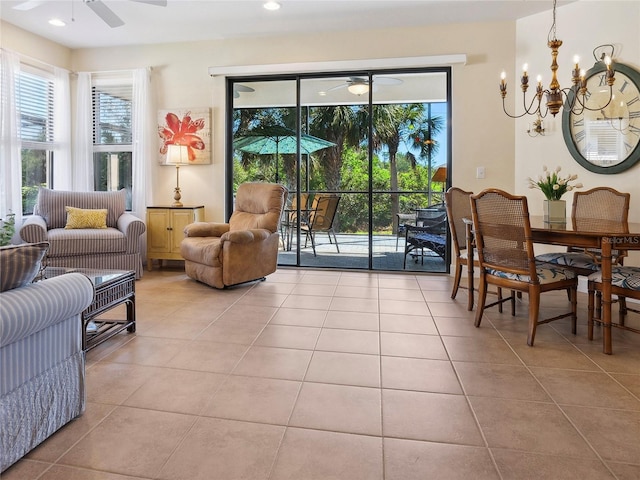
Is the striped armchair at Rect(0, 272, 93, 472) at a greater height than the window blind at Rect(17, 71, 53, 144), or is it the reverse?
the window blind at Rect(17, 71, 53, 144)

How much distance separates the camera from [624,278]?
2.43 m

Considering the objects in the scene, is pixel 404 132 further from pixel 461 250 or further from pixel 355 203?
pixel 461 250

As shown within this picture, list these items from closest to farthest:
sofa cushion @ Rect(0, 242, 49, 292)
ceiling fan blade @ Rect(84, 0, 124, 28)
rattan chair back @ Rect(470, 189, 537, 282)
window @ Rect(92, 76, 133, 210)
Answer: sofa cushion @ Rect(0, 242, 49, 292) → rattan chair back @ Rect(470, 189, 537, 282) → ceiling fan blade @ Rect(84, 0, 124, 28) → window @ Rect(92, 76, 133, 210)

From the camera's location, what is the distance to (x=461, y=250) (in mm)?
3891

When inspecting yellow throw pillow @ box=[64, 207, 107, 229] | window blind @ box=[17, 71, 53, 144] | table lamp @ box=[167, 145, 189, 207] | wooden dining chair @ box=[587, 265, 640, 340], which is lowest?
wooden dining chair @ box=[587, 265, 640, 340]

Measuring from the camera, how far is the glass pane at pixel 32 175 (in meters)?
4.86

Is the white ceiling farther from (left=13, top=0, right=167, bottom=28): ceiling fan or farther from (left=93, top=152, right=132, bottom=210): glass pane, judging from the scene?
(left=93, top=152, right=132, bottom=210): glass pane

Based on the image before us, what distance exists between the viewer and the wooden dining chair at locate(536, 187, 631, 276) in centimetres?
285

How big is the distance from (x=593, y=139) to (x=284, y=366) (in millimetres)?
3598

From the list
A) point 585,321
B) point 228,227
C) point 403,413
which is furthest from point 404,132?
point 403,413

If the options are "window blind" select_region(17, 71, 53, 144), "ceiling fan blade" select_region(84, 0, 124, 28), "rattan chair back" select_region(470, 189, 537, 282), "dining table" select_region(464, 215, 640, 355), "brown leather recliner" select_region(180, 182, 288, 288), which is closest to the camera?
"dining table" select_region(464, 215, 640, 355)

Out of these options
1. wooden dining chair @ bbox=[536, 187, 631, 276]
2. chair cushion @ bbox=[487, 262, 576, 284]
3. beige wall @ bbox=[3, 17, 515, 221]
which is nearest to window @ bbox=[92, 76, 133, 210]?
beige wall @ bbox=[3, 17, 515, 221]

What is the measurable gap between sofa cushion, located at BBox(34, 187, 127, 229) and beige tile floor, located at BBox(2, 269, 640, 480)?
85.0 inches

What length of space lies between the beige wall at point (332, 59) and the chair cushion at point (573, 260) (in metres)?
1.41
